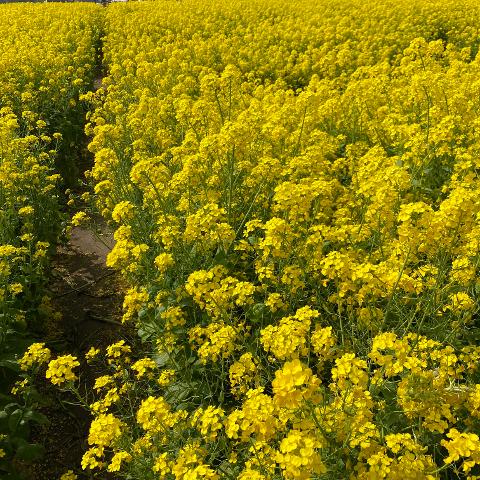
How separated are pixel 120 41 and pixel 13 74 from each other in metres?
5.68

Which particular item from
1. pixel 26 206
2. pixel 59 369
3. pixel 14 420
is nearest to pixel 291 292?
pixel 59 369

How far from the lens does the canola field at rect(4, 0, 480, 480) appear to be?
7.34 feet

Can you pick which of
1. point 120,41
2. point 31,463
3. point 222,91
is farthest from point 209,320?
point 120,41

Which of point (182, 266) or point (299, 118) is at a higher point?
point (299, 118)

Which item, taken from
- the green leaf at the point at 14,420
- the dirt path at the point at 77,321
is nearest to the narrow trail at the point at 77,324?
the dirt path at the point at 77,321

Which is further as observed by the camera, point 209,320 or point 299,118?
point 299,118

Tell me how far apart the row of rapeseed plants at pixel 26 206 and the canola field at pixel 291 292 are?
143mm

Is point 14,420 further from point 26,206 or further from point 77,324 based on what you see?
point 26,206

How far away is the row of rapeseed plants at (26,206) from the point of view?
347 centimetres

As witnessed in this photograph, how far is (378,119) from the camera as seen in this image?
19.9 ft

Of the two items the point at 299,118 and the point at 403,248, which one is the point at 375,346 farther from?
the point at 299,118

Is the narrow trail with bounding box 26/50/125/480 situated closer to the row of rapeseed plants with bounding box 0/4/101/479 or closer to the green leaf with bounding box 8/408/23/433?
the row of rapeseed plants with bounding box 0/4/101/479

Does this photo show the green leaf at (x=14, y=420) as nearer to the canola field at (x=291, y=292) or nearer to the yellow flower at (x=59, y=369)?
the canola field at (x=291, y=292)

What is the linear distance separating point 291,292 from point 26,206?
3.28 meters
